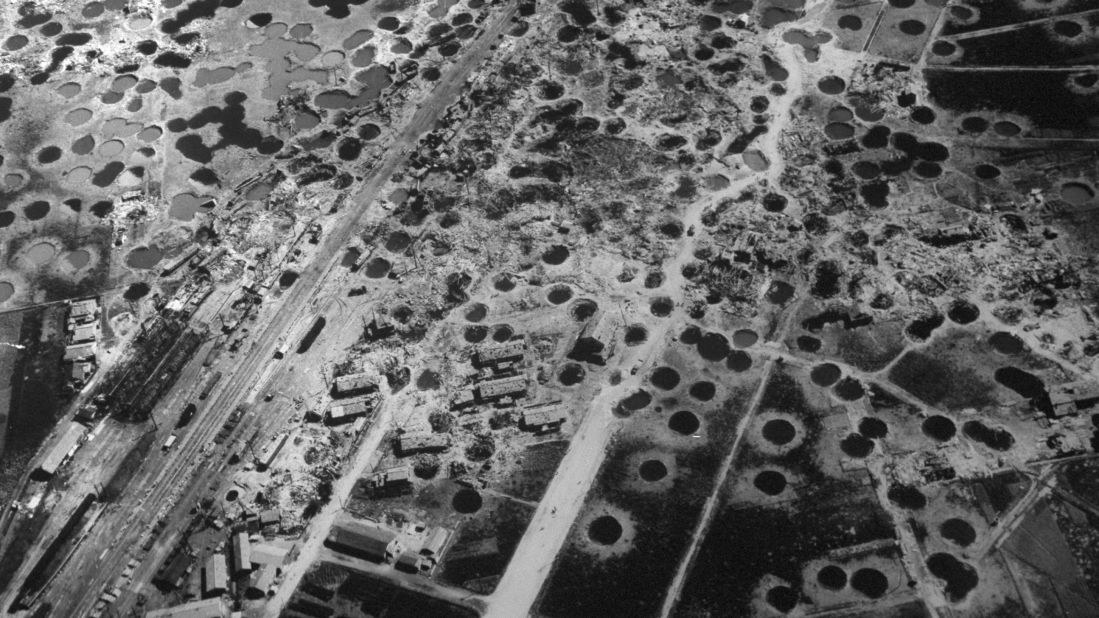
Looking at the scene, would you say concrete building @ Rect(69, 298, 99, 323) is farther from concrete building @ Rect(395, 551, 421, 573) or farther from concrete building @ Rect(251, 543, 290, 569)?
A: concrete building @ Rect(395, 551, 421, 573)

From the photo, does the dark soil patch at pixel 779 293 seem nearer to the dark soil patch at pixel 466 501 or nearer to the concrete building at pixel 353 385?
the dark soil patch at pixel 466 501

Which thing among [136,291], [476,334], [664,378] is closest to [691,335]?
[664,378]

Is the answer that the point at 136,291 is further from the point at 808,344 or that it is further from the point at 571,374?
the point at 808,344

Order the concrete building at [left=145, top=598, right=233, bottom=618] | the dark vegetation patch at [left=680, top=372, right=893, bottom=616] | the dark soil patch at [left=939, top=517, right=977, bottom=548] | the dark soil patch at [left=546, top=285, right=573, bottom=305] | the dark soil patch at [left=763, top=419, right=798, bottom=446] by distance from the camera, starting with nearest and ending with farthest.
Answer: the concrete building at [left=145, top=598, right=233, bottom=618], the dark vegetation patch at [left=680, top=372, right=893, bottom=616], the dark soil patch at [left=939, top=517, right=977, bottom=548], the dark soil patch at [left=763, top=419, right=798, bottom=446], the dark soil patch at [left=546, top=285, right=573, bottom=305]

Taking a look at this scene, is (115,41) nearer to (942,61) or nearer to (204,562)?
(204,562)

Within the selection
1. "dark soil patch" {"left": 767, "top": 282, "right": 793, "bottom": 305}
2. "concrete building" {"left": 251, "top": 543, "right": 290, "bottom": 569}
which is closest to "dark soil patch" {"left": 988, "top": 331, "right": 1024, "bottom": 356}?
"dark soil patch" {"left": 767, "top": 282, "right": 793, "bottom": 305}

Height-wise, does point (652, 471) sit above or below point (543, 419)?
below
